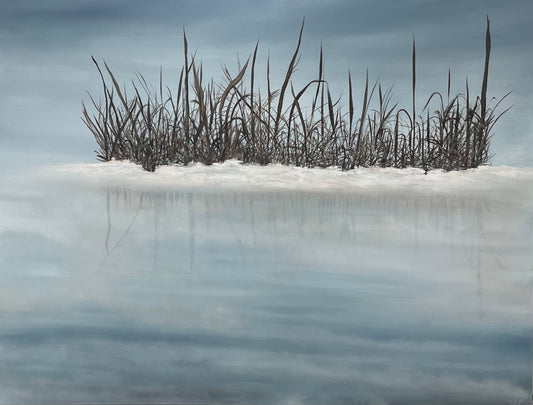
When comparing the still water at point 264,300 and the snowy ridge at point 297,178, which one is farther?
the snowy ridge at point 297,178

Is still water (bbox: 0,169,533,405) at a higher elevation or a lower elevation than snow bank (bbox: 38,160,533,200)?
lower

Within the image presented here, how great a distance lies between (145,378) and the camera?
4.71ft

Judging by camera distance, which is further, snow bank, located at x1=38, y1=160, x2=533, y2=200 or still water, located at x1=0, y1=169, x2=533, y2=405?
snow bank, located at x1=38, y1=160, x2=533, y2=200

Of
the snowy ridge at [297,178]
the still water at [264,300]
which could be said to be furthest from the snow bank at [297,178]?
the still water at [264,300]

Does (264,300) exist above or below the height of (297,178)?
below

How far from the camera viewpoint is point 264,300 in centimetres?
171

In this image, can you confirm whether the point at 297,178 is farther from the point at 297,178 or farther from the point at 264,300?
the point at 264,300

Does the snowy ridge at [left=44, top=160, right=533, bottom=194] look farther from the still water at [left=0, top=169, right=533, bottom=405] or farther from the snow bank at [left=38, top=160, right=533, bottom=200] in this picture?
the still water at [left=0, top=169, right=533, bottom=405]

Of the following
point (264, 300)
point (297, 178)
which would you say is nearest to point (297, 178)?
point (297, 178)

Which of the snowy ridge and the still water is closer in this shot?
the still water

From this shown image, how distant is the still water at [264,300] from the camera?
1440 mm

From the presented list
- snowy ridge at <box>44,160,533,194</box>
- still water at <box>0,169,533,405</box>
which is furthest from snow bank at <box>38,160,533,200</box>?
still water at <box>0,169,533,405</box>

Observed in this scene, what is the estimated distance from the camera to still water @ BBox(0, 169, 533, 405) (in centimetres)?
144

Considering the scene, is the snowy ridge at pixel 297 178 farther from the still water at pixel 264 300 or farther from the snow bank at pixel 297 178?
the still water at pixel 264 300
